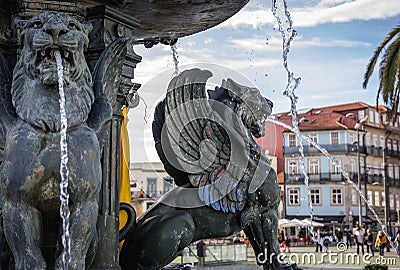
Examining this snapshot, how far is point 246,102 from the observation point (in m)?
5.12

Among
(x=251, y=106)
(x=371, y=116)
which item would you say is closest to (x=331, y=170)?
A: (x=371, y=116)

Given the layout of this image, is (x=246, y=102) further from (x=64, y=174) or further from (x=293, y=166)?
(x=293, y=166)

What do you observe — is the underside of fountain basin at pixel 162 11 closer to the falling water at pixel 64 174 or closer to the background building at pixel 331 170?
the falling water at pixel 64 174

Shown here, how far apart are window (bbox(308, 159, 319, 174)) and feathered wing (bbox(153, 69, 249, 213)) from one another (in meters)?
57.9

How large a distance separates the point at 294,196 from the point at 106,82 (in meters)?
58.4

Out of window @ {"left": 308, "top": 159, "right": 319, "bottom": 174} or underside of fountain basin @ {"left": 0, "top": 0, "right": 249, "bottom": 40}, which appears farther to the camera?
window @ {"left": 308, "top": 159, "right": 319, "bottom": 174}

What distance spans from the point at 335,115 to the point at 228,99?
2348 inches

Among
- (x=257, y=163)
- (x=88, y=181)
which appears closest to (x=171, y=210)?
(x=257, y=163)

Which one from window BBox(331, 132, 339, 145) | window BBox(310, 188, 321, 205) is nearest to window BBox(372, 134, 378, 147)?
window BBox(331, 132, 339, 145)

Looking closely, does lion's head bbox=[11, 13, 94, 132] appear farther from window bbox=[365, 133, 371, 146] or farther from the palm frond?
window bbox=[365, 133, 371, 146]

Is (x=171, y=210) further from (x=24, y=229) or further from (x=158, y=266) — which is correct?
(x=24, y=229)

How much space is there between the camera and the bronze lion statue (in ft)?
11.1

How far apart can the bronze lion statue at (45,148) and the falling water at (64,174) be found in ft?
0.09

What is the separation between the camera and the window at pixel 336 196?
5950 cm
